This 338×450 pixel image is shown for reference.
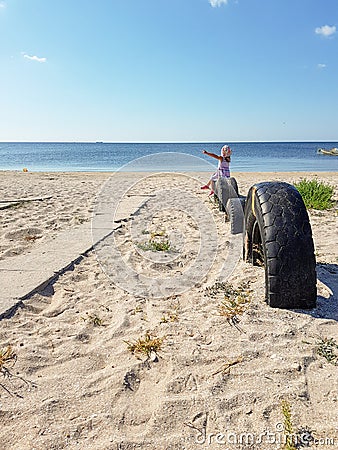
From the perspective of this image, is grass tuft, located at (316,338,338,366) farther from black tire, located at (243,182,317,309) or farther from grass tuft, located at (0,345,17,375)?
grass tuft, located at (0,345,17,375)

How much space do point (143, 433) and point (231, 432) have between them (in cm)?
45

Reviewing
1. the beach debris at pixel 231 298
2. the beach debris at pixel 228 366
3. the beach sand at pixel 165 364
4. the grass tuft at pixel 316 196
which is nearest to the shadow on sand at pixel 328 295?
the beach sand at pixel 165 364

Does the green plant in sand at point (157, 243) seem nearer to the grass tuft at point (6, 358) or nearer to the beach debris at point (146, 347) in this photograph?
the beach debris at point (146, 347)

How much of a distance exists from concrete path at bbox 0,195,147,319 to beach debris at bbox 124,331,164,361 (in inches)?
46.1

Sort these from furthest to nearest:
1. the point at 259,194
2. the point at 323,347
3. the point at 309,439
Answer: the point at 259,194
the point at 323,347
the point at 309,439

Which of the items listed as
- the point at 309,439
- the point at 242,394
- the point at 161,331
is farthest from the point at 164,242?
the point at 309,439

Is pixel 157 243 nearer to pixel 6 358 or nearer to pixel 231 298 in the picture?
pixel 231 298

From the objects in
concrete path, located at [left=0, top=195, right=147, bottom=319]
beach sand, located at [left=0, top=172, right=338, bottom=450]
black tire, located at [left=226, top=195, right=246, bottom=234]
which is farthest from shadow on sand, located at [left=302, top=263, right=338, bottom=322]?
concrete path, located at [left=0, top=195, right=147, bottom=319]

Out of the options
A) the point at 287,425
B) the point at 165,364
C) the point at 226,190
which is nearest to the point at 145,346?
the point at 165,364

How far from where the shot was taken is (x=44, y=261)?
4.57 m

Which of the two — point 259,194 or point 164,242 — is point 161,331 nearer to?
point 259,194

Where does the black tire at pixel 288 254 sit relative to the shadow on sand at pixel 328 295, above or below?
above

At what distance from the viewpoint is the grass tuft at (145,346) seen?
8.86ft

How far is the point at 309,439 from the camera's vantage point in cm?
190
